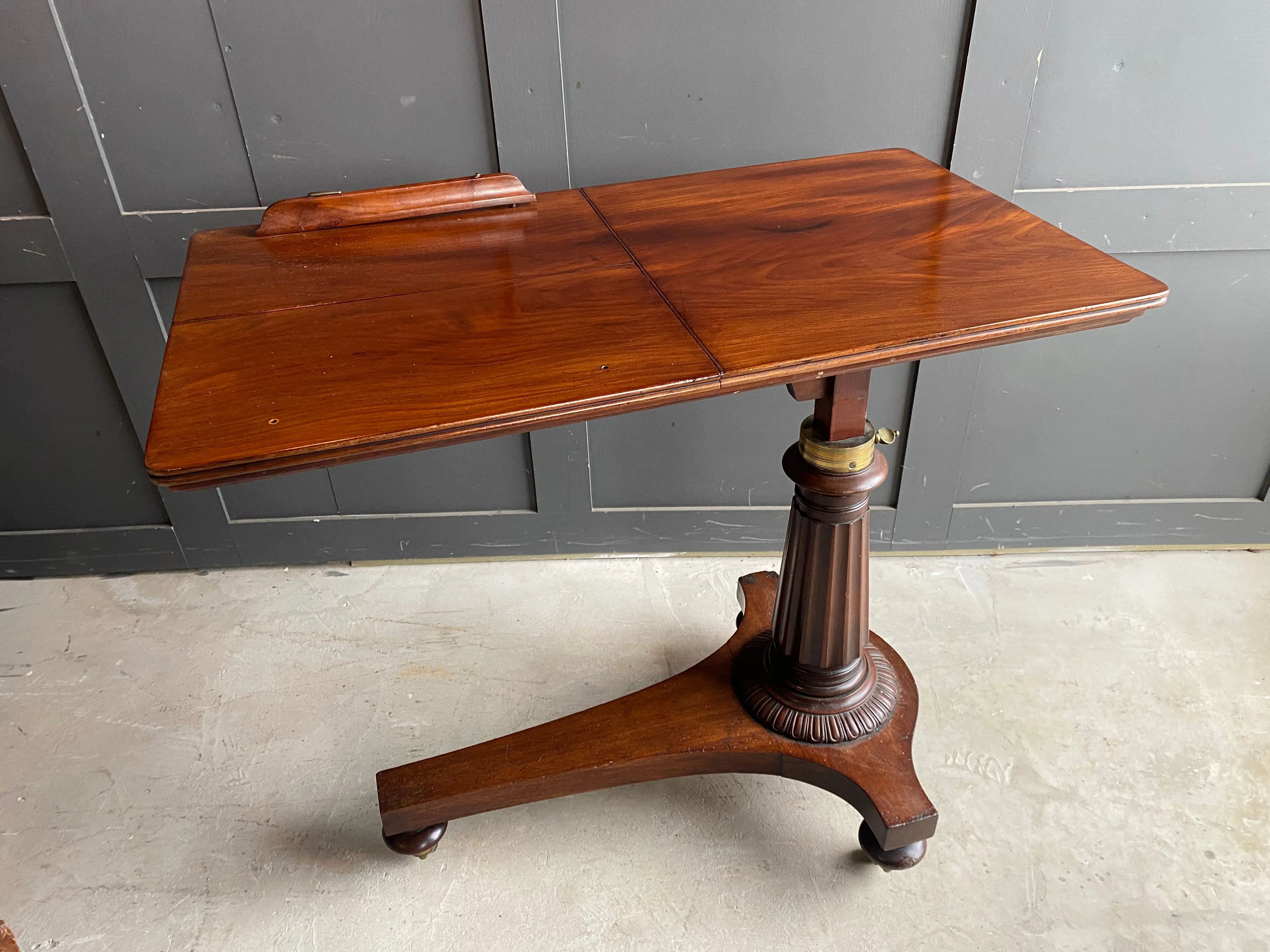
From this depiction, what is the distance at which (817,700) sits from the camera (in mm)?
1506

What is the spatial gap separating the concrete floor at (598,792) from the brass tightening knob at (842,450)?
2.32 ft

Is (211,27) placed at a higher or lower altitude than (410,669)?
higher

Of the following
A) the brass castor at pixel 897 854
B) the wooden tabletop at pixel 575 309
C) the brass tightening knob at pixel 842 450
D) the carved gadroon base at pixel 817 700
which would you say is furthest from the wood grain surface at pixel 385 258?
the brass castor at pixel 897 854

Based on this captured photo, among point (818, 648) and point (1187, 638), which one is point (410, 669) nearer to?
point (818, 648)

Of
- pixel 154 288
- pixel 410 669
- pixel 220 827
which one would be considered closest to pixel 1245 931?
pixel 410 669

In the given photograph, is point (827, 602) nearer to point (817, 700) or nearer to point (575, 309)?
point (817, 700)

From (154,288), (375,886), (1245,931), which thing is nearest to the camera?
(1245,931)

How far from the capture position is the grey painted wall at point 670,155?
5.19 ft

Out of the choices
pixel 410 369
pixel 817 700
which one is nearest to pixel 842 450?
pixel 817 700

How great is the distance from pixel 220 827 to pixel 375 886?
33cm

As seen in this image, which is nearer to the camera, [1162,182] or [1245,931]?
[1245,931]

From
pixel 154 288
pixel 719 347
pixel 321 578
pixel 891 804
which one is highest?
pixel 719 347

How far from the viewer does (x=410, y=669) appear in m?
1.90

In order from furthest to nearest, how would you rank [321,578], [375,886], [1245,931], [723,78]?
[321,578]
[723,78]
[375,886]
[1245,931]
